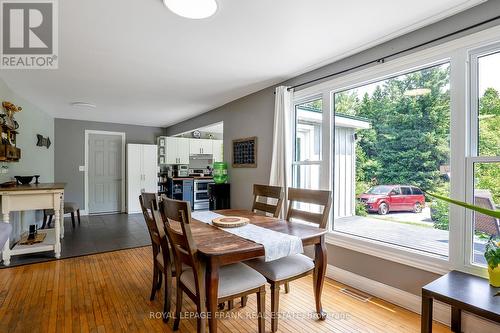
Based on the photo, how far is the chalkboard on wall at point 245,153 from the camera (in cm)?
400

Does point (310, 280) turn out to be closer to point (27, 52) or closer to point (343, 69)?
point (343, 69)

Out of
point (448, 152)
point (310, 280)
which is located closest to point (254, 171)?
point (310, 280)

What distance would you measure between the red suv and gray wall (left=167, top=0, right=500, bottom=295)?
0.51 meters

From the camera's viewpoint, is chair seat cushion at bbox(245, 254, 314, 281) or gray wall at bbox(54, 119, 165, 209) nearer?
chair seat cushion at bbox(245, 254, 314, 281)

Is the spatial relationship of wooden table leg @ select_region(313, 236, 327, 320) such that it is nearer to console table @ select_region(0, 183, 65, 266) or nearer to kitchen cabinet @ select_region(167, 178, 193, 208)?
console table @ select_region(0, 183, 65, 266)

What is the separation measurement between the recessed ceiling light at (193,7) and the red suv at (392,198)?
7.26 feet

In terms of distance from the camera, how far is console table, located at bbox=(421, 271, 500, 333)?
143cm

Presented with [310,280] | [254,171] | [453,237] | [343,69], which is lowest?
[310,280]

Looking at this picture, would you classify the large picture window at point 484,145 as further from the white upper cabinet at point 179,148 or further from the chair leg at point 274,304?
the white upper cabinet at point 179,148

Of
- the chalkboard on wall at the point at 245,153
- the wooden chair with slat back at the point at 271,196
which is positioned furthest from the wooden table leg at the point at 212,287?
the chalkboard on wall at the point at 245,153

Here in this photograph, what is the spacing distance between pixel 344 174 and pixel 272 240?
61.7 inches

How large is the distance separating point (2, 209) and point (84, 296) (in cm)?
157

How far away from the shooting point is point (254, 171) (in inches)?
158

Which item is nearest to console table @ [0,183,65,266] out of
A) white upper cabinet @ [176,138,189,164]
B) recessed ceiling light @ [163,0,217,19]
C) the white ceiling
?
the white ceiling
